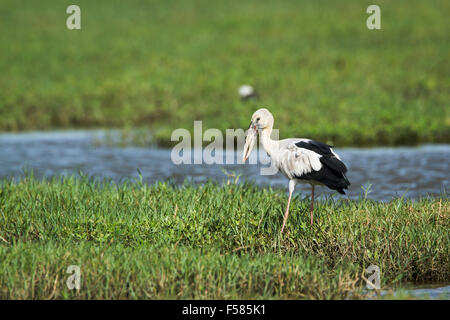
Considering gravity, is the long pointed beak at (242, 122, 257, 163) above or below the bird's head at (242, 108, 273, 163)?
below

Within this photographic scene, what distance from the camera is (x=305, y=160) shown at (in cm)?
753

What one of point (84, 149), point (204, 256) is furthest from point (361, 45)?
point (204, 256)

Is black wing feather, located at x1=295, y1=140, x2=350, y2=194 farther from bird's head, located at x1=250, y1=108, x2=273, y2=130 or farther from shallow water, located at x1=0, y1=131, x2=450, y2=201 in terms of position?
shallow water, located at x1=0, y1=131, x2=450, y2=201

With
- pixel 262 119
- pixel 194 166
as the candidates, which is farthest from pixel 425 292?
pixel 194 166

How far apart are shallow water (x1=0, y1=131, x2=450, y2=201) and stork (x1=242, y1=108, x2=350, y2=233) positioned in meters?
2.66

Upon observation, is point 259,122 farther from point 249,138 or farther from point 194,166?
point 194,166

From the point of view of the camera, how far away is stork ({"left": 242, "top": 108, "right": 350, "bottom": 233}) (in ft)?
24.2

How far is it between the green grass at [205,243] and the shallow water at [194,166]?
2.25 metres

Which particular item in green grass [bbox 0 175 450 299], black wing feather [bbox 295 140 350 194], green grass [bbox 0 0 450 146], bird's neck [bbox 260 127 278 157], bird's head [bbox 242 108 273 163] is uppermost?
green grass [bbox 0 0 450 146]

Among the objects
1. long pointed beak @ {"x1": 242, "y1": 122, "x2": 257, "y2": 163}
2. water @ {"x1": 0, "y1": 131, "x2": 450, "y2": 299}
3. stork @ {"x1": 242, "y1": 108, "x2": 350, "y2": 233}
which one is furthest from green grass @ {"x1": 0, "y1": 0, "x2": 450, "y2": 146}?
stork @ {"x1": 242, "y1": 108, "x2": 350, "y2": 233}

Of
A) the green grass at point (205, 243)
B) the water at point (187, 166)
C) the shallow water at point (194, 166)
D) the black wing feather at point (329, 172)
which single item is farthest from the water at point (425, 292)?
the shallow water at point (194, 166)

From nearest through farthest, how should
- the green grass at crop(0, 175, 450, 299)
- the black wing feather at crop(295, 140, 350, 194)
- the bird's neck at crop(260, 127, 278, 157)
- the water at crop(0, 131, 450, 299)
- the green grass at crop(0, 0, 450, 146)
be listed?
1. the green grass at crop(0, 175, 450, 299)
2. the black wing feather at crop(295, 140, 350, 194)
3. the bird's neck at crop(260, 127, 278, 157)
4. the water at crop(0, 131, 450, 299)
5. the green grass at crop(0, 0, 450, 146)

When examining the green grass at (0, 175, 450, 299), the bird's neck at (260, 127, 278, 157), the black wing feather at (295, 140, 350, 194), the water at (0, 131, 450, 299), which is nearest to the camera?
the green grass at (0, 175, 450, 299)

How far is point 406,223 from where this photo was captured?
25.0 ft
